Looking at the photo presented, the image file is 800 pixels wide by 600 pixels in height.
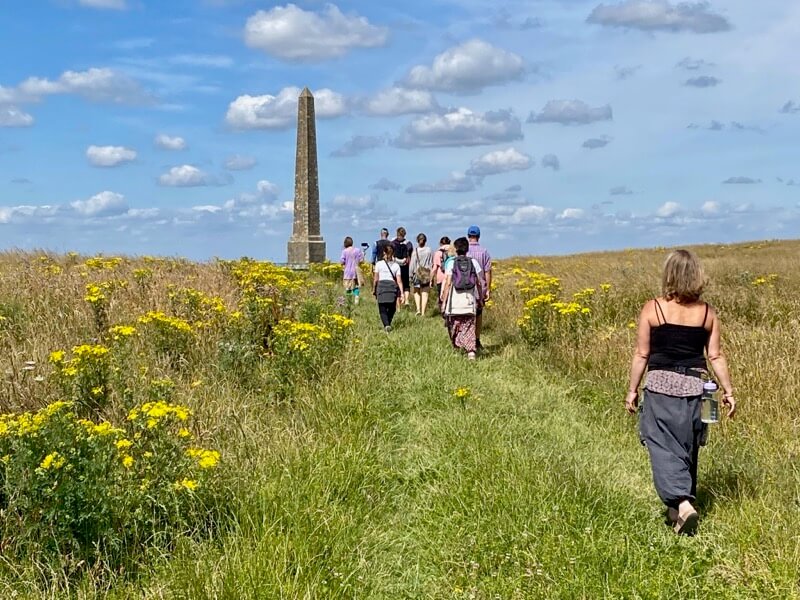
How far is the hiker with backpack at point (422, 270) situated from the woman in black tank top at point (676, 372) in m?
11.3

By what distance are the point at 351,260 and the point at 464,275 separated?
672 centimetres

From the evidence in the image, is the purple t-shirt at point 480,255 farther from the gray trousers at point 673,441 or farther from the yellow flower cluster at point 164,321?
the gray trousers at point 673,441

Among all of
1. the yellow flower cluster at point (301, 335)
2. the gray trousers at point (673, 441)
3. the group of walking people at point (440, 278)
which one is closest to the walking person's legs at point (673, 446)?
the gray trousers at point (673, 441)

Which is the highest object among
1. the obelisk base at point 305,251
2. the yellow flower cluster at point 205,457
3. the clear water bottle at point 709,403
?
the obelisk base at point 305,251

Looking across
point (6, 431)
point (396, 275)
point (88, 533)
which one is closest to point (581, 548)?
point (88, 533)

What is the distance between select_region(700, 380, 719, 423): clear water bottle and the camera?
516 centimetres

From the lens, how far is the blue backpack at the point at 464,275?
11172mm

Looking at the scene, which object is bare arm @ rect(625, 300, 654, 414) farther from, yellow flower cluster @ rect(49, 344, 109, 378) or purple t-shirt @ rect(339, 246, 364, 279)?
purple t-shirt @ rect(339, 246, 364, 279)

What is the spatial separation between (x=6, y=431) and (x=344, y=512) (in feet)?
6.87

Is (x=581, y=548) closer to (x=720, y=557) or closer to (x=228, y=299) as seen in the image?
(x=720, y=557)

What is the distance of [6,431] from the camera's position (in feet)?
14.5

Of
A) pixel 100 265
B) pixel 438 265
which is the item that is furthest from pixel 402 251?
pixel 100 265

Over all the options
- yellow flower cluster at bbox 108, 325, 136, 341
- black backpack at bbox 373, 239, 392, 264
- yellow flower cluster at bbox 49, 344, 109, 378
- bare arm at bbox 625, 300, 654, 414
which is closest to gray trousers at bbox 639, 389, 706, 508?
bare arm at bbox 625, 300, 654, 414

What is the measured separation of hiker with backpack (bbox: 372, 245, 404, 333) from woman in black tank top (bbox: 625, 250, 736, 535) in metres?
8.61
